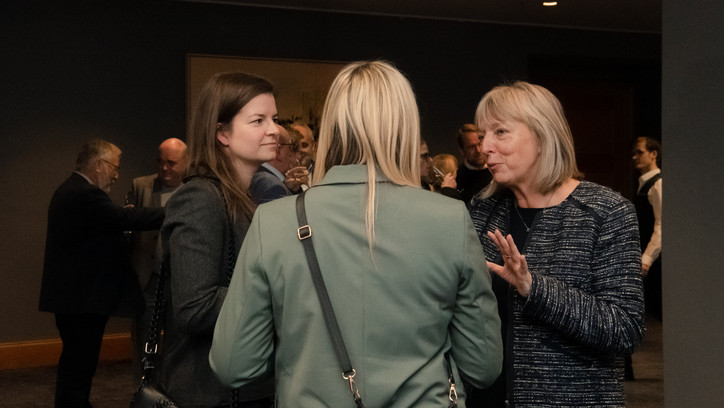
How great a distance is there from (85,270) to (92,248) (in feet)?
0.51

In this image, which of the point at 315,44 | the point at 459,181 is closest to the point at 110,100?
the point at 315,44

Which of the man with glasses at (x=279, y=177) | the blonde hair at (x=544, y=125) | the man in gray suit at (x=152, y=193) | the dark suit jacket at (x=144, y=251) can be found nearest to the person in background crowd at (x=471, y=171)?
the man with glasses at (x=279, y=177)

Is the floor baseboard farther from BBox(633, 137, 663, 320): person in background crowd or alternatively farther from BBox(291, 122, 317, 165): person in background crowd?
BBox(633, 137, 663, 320): person in background crowd

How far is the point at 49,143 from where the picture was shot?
6.50 meters

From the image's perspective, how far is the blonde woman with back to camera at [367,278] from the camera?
4.81 ft

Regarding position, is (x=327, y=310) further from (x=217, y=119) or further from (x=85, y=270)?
(x=85, y=270)

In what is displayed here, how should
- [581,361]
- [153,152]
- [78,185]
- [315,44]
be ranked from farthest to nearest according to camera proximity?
[315,44], [153,152], [78,185], [581,361]

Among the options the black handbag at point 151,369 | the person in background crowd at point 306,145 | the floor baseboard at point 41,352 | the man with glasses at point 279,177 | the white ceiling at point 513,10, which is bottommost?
the floor baseboard at point 41,352

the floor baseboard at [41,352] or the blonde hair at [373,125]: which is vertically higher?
the blonde hair at [373,125]

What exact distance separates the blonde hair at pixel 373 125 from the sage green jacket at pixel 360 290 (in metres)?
0.04

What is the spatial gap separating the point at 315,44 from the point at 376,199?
6.21 metres

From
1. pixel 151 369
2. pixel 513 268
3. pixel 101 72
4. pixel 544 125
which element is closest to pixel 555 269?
pixel 513 268

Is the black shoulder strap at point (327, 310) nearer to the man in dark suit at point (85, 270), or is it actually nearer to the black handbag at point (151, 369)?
the black handbag at point (151, 369)

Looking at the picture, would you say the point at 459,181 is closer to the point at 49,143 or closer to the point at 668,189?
the point at 668,189
